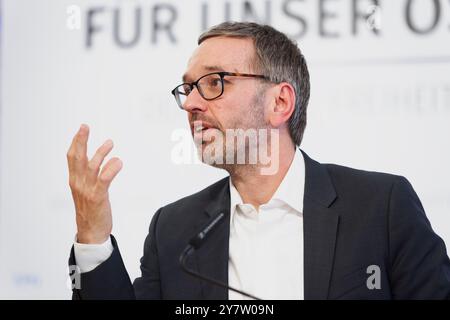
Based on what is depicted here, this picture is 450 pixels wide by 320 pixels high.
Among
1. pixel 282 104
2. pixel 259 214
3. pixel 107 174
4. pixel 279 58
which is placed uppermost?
pixel 279 58

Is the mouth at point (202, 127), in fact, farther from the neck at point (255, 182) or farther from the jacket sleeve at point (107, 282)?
the jacket sleeve at point (107, 282)

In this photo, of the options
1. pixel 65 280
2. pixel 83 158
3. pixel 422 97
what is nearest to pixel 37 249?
pixel 65 280

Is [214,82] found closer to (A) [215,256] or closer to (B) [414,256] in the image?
(A) [215,256]

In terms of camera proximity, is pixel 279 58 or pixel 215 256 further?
pixel 279 58

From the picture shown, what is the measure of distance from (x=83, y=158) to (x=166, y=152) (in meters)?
0.53

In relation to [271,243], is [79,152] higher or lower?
higher

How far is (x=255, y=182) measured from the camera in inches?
59.1

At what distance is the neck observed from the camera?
1491 millimetres

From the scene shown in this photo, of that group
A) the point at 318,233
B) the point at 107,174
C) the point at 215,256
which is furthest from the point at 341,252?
the point at 107,174

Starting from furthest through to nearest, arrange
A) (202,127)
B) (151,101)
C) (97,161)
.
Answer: (151,101) → (202,127) → (97,161)

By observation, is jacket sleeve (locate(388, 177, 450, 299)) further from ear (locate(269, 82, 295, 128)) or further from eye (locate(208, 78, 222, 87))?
eye (locate(208, 78, 222, 87))

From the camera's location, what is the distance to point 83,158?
122 centimetres

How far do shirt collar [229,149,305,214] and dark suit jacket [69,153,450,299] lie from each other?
3 cm

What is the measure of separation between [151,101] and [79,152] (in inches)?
22.8
